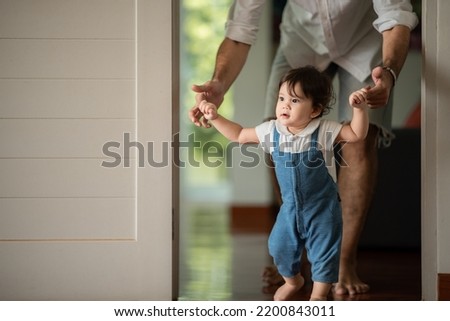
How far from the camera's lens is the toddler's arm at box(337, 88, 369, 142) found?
69.1 inches

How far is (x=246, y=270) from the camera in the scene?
110 inches

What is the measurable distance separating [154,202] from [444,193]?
0.75 m

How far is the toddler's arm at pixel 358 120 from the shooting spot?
1.75 meters

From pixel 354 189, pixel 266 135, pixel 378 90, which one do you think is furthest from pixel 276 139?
pixel 354 189

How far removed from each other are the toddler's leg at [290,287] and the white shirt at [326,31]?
67 centimetres

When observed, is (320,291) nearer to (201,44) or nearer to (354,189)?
(354,189)

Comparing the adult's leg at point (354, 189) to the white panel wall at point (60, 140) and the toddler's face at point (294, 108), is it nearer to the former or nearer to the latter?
the toddler's face at point (294, 108)

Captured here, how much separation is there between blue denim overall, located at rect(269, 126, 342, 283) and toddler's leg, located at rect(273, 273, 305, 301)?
0.09m

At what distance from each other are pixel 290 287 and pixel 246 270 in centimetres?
81

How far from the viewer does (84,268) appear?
2.04m

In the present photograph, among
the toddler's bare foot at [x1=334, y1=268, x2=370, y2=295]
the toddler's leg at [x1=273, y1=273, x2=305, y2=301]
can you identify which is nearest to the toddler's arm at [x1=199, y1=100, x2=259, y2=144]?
the toddler's leg at [x1=273, y1=273, x2=305, y2=301]

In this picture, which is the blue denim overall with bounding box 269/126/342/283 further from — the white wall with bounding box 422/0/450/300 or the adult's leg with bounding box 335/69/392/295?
the adult's leg with bounding box 335/69/392/295

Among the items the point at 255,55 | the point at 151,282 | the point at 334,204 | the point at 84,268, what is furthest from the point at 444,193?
the point at 255,55
